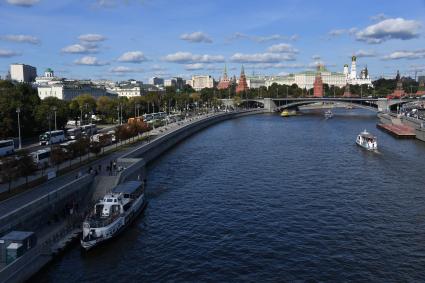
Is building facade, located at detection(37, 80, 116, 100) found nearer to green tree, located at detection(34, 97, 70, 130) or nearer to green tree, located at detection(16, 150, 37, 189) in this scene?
green tree, located at detection(34, 97, 70, 130)

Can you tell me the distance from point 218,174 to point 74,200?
17.9 meters

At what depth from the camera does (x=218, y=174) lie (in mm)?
45250

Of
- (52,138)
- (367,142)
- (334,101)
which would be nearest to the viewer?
(52,138)

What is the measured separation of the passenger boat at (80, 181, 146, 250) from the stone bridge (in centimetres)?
10552

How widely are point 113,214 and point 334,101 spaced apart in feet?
386

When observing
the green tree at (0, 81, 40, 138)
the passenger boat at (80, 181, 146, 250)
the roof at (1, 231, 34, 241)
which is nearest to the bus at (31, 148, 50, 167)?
the passenger boat at (80, 181, 146, 250)

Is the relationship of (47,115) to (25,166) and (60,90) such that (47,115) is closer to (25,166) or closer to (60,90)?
(25,166)

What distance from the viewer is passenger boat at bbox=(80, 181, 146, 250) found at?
81.3 ft

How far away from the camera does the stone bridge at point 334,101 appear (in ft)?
410

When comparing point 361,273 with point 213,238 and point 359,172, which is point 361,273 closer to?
point 213,238

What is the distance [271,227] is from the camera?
28.2 m

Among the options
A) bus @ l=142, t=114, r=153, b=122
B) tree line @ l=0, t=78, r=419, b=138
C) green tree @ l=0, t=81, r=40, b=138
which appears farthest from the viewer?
bus @ l=142, t=114, r=153, b=122

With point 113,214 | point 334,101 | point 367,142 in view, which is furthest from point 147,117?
point 113,214

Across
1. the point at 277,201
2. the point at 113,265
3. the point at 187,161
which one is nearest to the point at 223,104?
the point at 187,161
